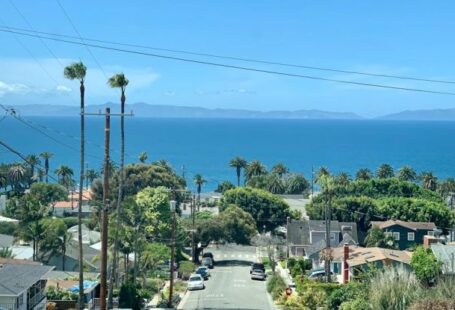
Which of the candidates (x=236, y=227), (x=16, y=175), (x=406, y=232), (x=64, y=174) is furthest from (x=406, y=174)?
(x=16, y=175)

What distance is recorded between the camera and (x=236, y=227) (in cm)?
7594

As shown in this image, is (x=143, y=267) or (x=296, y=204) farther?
(x=296, y=204)

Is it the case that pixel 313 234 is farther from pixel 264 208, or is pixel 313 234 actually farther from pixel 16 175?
pixel 16 175

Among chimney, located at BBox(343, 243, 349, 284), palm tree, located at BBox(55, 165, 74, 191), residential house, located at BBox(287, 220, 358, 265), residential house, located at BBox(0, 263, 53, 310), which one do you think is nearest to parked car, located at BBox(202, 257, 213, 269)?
residential house, located at BBox(287, 220, 358, 265)

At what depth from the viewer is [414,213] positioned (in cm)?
8331

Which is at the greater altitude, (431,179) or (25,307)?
(431,179)

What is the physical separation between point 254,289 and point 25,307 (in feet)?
76.7

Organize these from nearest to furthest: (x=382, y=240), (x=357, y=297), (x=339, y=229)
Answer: (x=357, y=297) < (x=382, y=240) < (x=339, y=229)

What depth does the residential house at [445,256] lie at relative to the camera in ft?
141

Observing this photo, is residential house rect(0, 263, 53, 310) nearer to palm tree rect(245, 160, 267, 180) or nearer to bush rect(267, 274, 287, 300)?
bush rect(267, 274, 287, 300)

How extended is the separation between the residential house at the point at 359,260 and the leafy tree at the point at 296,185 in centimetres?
8212

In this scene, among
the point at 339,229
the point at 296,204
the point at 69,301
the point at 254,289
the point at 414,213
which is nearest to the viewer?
the point at 69,301

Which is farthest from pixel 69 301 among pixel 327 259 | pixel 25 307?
pixel 327 259

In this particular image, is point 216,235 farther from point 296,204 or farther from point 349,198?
point 296,204
